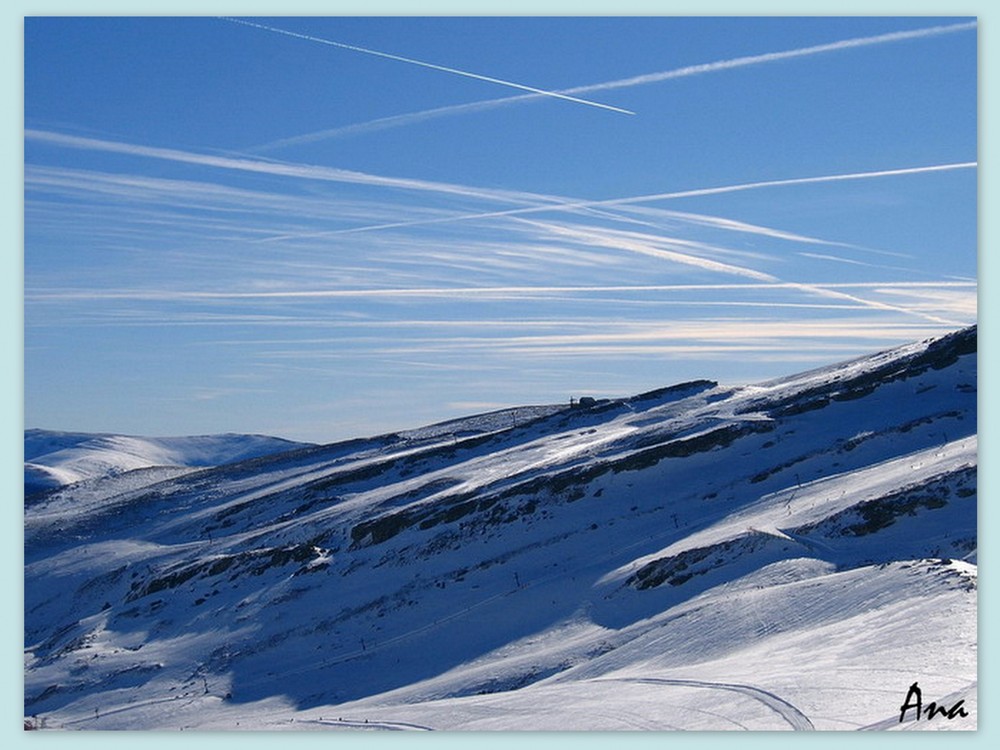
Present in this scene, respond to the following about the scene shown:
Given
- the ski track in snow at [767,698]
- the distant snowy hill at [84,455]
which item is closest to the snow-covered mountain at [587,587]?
the ski track in snow at [767,698]

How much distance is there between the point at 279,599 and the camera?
39062 mm

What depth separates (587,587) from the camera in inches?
1296

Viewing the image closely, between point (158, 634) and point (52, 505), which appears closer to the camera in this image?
point (158, 634)

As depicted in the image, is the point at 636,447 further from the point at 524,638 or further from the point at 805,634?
the point at 805,634

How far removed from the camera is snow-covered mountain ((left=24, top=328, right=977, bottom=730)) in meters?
19.7

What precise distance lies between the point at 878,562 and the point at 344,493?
35294 millimetres

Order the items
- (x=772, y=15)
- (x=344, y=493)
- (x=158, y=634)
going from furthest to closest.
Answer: (x=344, y=493), (x=158, y=634), (x=772, y=15)

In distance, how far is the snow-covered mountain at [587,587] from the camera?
19.7 meters

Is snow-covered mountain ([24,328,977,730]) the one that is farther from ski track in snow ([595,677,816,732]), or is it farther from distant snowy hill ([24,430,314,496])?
distant snowy hill ([24,430,314,496])

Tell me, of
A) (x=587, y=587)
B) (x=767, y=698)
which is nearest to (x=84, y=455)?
(x=587, y=587)

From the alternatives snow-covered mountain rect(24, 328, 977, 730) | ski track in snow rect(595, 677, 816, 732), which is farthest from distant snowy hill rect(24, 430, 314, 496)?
ski track in snow rect(595, 677, 816, 732)

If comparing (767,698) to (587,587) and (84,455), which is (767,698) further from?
(84,455)

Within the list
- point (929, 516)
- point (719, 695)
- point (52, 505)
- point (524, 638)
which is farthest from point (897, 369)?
point (52, 505)

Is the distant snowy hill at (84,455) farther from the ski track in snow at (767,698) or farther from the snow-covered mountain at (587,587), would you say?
the ski track in snow at (767,698)
